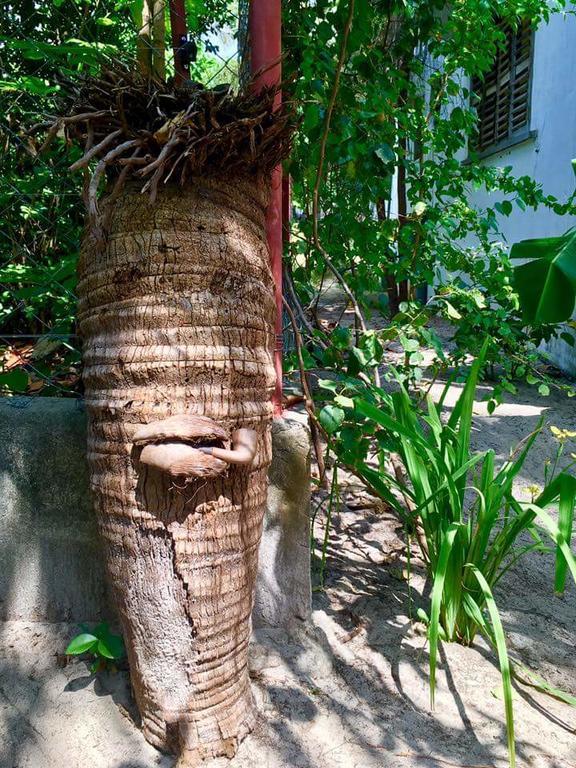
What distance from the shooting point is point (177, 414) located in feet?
4.82

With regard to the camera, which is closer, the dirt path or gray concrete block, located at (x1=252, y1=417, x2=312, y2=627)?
the dirt path

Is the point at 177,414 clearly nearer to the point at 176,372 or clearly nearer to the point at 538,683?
the point at 176,372

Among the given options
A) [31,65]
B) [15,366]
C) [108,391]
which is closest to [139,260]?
[108,391]

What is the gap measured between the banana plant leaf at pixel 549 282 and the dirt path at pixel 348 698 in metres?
1.13

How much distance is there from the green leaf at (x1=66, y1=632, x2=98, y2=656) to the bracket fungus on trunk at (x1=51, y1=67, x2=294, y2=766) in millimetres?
179

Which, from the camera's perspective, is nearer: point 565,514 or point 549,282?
point 565,514

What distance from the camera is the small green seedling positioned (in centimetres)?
172

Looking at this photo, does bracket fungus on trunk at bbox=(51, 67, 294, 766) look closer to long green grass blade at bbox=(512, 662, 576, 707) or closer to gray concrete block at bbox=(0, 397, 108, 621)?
gray concrete block at bbox=(0, 397, 108, 621)

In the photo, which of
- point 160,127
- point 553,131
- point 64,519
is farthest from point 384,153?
point 553,131

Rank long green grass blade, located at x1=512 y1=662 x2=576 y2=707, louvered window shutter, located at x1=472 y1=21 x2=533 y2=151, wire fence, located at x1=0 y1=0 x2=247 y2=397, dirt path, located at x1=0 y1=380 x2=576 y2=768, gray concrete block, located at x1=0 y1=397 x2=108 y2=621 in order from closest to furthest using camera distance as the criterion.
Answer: dirt path, located at x1=0 y1=380 x2=576 y2=768 → long green grass blade, located at x1=512 y1=662 x2=576 y2=707 → gray concrete block, located at x1=0 y1=397 x2=108 y2=621 → wire fence, located at x1=0 y1=0 x2=247 y2=397 → louvered window shutter, located at x1=472 y1=21 x2=533 y2=151

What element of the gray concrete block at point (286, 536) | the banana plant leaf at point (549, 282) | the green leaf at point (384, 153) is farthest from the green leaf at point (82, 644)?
the green leaf at point (384, 153)

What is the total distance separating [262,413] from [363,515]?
1.48 metres

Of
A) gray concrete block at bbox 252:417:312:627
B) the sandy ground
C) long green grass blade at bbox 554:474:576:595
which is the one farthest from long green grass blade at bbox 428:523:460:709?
gray concrete block at bbox 252:417:312:627

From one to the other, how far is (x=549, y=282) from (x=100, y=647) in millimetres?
1852
